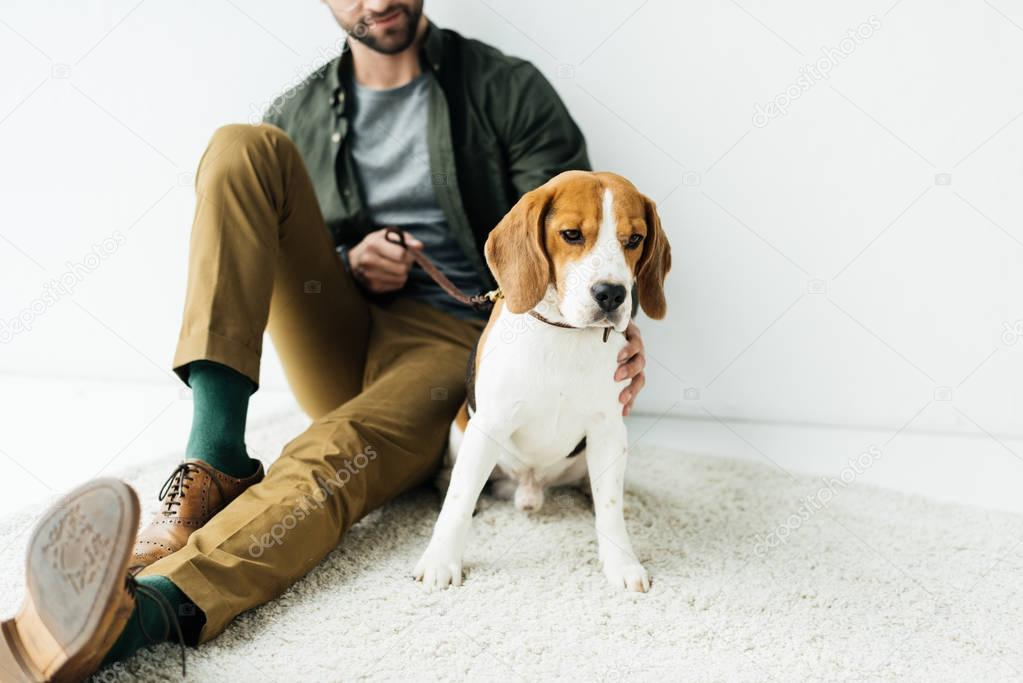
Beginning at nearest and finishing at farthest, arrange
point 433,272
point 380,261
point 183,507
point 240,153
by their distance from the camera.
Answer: point 183,507 → point 240,153 → point 433,272 → point 380,261

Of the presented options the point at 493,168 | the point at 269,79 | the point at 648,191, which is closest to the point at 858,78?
the point at 648,191

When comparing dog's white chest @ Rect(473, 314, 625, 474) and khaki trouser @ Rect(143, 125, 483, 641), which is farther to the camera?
dog's white chest @ Rect(473, 314, 625, 474)

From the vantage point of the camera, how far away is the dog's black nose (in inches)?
55.6

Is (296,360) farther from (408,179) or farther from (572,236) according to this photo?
(572,236)

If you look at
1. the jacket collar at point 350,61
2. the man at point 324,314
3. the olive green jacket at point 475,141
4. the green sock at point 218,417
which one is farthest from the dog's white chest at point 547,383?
the jacket collar at point 350,61

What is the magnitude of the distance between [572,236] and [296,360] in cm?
90

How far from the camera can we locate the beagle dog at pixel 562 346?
144 centimetres

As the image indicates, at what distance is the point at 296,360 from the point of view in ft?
6.82

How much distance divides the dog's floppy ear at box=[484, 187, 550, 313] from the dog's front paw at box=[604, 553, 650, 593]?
1.73 ft

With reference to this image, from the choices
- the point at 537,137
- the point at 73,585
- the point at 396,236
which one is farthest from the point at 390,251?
the point at 73,585

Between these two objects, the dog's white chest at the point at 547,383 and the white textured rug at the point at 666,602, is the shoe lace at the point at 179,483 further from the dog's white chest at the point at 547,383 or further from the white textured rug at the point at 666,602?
the dog's white chest at the point at 547,383

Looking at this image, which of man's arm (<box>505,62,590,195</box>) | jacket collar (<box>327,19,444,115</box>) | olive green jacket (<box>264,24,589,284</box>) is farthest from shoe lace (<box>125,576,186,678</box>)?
jacket collar (<box>327,19,444,115</box>)

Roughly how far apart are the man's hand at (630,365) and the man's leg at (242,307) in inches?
27.7

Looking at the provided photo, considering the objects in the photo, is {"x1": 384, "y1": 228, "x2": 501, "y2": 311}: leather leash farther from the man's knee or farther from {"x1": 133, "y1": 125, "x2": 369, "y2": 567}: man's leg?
the man's knee
